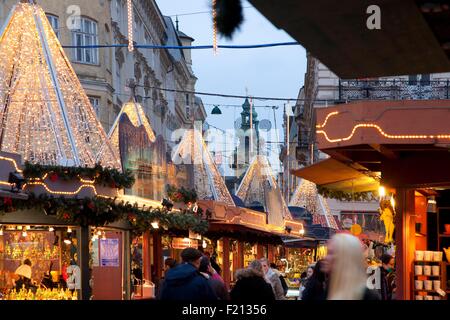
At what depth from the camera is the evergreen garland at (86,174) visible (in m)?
16.8

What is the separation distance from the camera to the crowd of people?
5.11 m

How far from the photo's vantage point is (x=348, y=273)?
5090mm

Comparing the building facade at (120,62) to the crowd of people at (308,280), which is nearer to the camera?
the crowd of people at (308,280)

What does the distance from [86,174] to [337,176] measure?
15.4 feet

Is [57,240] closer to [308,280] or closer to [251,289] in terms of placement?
[308,280]

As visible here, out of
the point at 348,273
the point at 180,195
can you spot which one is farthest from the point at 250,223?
the point at 348,273

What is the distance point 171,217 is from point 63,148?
483cm

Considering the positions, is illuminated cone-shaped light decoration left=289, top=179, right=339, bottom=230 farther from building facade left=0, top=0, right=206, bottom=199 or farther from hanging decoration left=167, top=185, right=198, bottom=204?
hanging decoration left=167, top=185, right=198, bottom=204

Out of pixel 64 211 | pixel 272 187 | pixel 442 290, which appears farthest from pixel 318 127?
pixel 272 187

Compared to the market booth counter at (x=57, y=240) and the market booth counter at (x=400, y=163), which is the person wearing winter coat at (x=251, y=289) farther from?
the market booth counter at (x=57, y=240)

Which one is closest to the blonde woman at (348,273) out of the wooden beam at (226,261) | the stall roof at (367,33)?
the stall roof at (367,33)

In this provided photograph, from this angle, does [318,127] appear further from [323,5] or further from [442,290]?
[323,5]

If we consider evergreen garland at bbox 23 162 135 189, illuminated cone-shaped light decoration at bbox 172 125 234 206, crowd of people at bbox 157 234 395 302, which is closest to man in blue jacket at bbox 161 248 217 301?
crowd of people at bbox 157 234 395 302

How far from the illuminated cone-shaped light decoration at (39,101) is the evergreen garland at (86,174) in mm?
386
